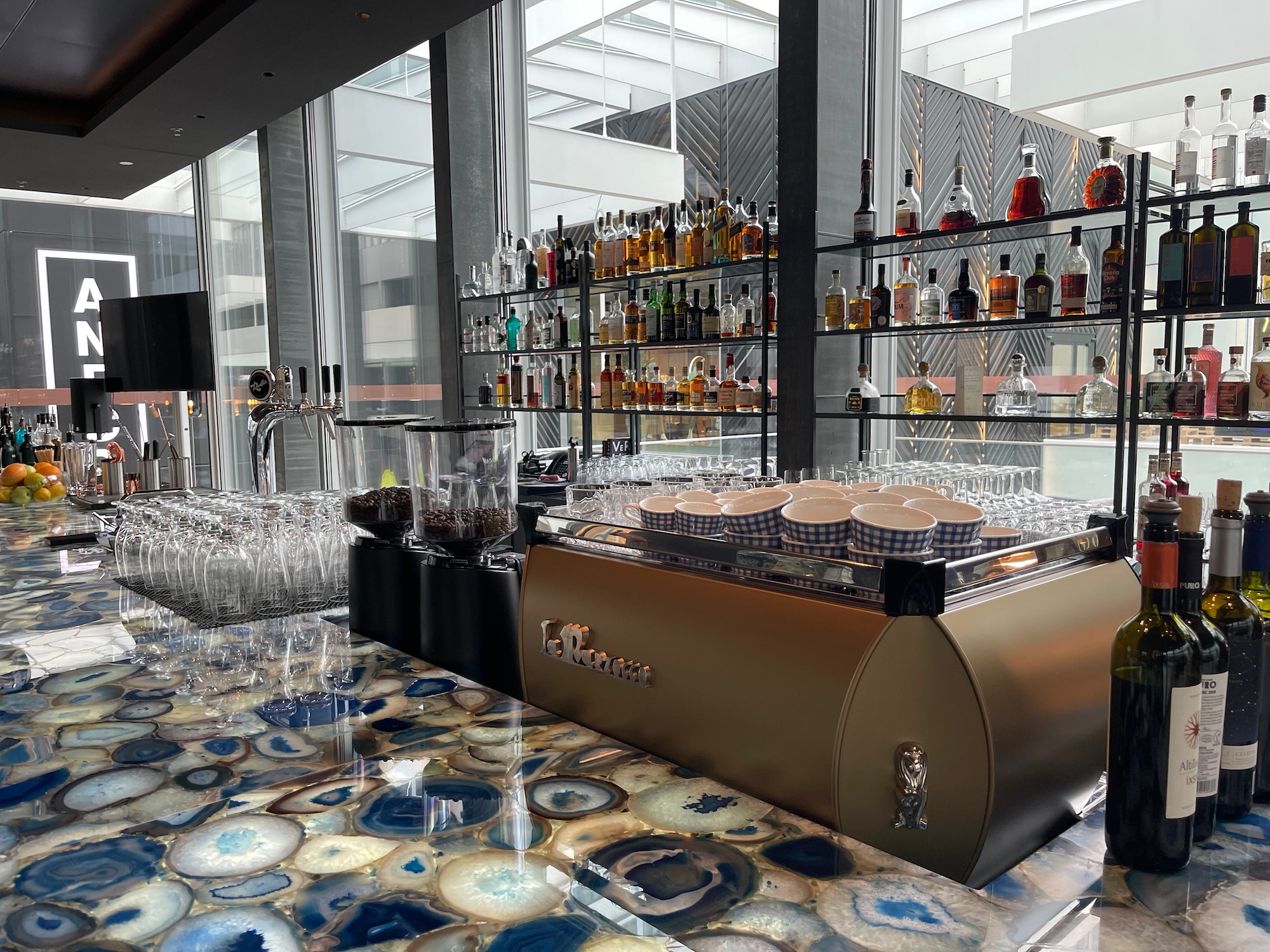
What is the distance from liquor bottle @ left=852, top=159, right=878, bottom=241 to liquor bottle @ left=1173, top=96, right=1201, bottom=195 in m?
1.03

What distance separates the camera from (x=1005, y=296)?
3047mm

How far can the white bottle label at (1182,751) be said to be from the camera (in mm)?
805

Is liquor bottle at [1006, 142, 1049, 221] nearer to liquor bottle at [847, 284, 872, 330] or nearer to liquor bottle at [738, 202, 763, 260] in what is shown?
liquor bottle at [847, 284, 872, 330]

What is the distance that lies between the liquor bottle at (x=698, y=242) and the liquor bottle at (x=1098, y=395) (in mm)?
1679

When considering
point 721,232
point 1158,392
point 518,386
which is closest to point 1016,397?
point 1158,392

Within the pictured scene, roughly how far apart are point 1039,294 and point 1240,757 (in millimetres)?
2342

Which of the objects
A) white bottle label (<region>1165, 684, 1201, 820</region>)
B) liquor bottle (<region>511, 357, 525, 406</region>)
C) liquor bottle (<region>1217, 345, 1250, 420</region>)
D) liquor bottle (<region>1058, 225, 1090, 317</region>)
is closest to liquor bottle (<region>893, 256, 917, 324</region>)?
liquor bottle (<region>1058, 225, 1090, 317</region>)

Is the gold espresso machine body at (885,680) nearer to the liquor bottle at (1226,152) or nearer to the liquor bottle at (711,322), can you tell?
the liquor bottle at (1226,152)

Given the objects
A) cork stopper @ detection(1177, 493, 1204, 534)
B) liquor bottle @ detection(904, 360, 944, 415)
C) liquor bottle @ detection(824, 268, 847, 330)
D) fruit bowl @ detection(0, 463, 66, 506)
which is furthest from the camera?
fruit bowl @ detection(0, 463, 66, 506)

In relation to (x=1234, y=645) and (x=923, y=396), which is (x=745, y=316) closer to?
(x=923, y=396)

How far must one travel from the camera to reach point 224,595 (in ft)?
5.48

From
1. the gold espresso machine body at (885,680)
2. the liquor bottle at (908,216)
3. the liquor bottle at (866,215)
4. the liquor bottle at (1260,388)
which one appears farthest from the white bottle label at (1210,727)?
the liquor bottle at (866,215)

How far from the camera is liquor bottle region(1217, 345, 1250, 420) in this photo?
8.34 ft

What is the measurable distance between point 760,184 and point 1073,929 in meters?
3.98
